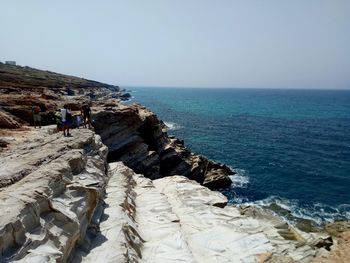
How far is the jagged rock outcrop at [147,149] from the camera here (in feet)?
126

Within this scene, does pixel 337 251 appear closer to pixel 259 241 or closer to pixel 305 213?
pixel 259 241

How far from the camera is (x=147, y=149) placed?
132 feet

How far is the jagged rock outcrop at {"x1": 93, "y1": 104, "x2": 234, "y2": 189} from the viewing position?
38.3m

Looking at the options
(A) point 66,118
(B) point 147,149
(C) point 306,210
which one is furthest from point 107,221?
(C) point 306,210

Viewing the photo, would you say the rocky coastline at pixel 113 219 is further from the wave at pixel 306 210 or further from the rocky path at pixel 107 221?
the wave at pixel 306 210

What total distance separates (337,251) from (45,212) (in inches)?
580

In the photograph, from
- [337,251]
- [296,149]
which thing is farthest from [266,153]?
[337,251]

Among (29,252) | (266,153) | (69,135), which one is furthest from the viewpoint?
(266,153)

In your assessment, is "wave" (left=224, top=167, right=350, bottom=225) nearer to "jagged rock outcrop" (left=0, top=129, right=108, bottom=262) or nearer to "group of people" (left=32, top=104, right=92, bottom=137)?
"group of people" (left=32, top=104, right=92, bottom=137)

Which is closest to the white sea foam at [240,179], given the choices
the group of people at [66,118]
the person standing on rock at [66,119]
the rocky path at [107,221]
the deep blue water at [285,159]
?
the deep blue water at [285,159]

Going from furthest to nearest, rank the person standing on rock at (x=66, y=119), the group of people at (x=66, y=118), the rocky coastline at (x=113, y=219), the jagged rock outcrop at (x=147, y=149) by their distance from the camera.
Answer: the jagged rock outcrop at (x=147, y=149) → the group of people at (x=66, y=118) → the person standing on rock at (x=66, y=119) → the rocky coastline at (x=113, y=219)

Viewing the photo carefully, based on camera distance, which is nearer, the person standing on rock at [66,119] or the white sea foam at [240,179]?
the person standing on rock at [66,119]

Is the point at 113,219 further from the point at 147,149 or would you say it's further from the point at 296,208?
the point at 296,208

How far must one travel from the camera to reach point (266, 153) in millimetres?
57062
